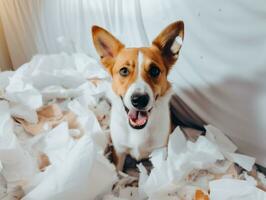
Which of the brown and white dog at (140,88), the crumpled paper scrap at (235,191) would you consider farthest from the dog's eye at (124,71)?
the crumpled paper scrap at (235,191)

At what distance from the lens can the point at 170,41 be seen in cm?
94

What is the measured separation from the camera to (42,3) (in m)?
1.52

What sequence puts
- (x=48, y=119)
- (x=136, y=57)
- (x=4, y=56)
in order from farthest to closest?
(x=4, y=56) < (x=48, y=119) < (x=136, y=57)

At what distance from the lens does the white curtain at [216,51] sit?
0.92 m

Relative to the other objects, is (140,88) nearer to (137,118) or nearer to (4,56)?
(137,118)

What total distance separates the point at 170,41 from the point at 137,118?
237 mm

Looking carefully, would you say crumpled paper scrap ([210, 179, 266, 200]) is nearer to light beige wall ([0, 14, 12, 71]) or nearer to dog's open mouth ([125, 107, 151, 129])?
dog's open mouth ([125, 107, 151, 129])

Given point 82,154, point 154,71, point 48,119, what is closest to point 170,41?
point 154,71

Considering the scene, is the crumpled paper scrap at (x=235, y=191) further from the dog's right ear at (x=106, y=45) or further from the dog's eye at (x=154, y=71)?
the dog's right ear at (x=106, y=45)

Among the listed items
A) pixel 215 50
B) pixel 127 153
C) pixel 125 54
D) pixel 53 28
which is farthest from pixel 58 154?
pixel 53 28

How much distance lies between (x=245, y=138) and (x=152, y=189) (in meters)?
0.34

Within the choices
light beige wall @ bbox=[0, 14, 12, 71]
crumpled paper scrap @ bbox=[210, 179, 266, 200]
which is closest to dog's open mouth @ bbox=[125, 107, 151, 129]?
crumpled paper scrap @ bbox=[210, 179, 266, 200]

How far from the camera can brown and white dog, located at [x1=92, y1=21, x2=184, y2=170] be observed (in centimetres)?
88

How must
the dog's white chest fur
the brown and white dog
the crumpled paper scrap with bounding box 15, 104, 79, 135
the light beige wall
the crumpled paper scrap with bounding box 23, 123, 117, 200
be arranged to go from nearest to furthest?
1. the crumpled paper scrap with bounding box 23, 123, 117, 200
2. the brown and white dog
3. the dog's white chest fur
4. the crumpled paper scrap with bounding box 15, 104, 79, 135
5. the light beige wall
